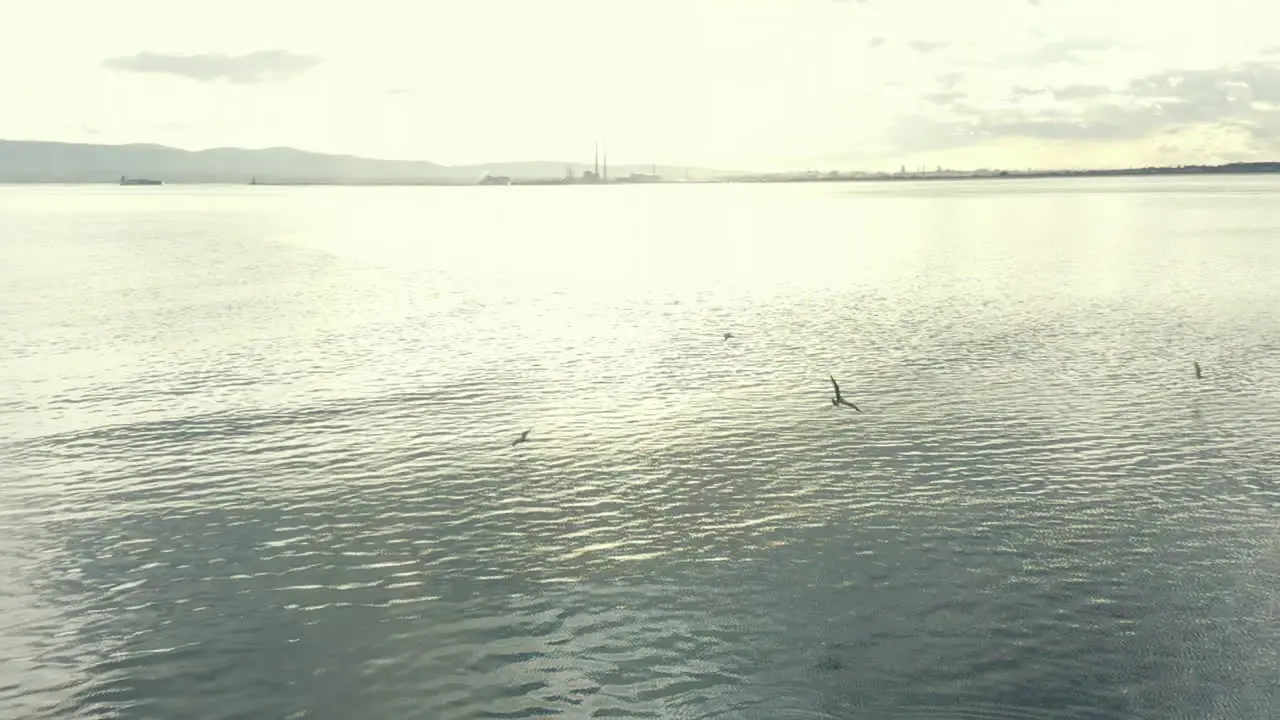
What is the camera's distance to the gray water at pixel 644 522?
2283 centimetres

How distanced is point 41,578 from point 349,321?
53.9 meters

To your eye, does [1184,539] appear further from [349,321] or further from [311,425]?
[349,321]

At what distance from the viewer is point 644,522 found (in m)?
33.0

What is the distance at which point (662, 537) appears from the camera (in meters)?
31.6

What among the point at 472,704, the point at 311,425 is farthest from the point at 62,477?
the point at 472,704

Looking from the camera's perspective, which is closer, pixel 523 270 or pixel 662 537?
pixel 662 537

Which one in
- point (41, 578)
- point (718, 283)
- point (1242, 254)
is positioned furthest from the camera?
point (1242, 254)

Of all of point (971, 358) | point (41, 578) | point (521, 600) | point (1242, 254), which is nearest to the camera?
point (521, 600)

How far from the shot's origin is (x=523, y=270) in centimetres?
13675

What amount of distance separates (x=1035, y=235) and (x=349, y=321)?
142017 mm

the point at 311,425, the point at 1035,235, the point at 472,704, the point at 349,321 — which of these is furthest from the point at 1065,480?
the point at 1035,235

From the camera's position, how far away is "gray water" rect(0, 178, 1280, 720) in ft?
74.9

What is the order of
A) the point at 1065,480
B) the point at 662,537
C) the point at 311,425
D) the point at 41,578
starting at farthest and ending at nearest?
the point at 311,425 → the point at 1065,480 → the point at 662,537 → the point at 41,578

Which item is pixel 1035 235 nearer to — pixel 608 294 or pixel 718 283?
pixel 718 283
